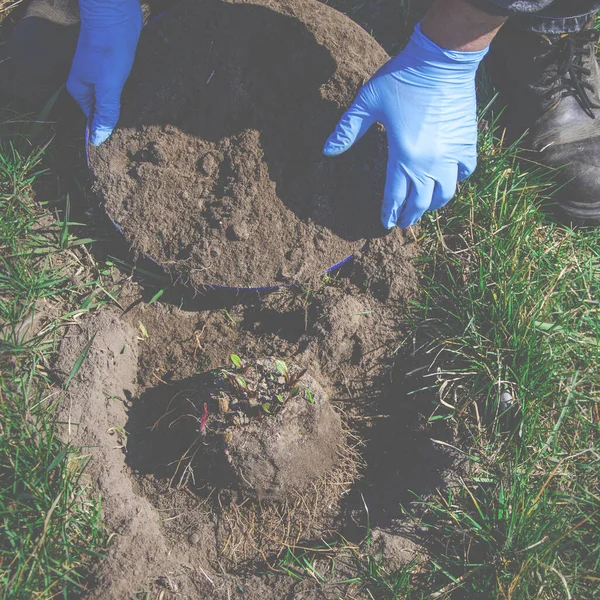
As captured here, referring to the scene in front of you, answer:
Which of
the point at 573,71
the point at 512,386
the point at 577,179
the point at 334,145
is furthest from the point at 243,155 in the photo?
Answer: the point at 573,71

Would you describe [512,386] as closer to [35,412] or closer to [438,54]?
[438,54]

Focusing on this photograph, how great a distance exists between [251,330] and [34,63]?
1.20 m

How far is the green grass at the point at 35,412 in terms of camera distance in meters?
1.46

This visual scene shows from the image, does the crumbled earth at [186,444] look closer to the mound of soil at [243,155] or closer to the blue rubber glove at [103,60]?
the mound of soil at [243,155]

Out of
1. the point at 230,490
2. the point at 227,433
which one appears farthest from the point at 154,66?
the point at 230,490

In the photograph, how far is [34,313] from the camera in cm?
175

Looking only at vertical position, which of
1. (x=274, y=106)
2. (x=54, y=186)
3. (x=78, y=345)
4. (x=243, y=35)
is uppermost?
(x=243, y=35)

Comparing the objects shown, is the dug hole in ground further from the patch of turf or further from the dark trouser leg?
the dark trouser leg

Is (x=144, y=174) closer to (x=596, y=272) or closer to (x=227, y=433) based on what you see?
(x=227, y=433)

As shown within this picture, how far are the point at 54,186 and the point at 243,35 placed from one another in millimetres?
793

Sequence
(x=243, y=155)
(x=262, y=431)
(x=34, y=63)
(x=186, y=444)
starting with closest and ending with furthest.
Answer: (x=262, y=431)
(x=186, y=444)
(x=243, y=155)
(x=34, y=63)

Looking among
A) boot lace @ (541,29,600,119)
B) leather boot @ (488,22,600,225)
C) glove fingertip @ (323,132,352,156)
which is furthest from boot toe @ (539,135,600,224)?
glove fingertip @ (323,132,352,156)

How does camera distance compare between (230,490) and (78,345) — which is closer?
(230,490)

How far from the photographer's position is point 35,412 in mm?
1604
